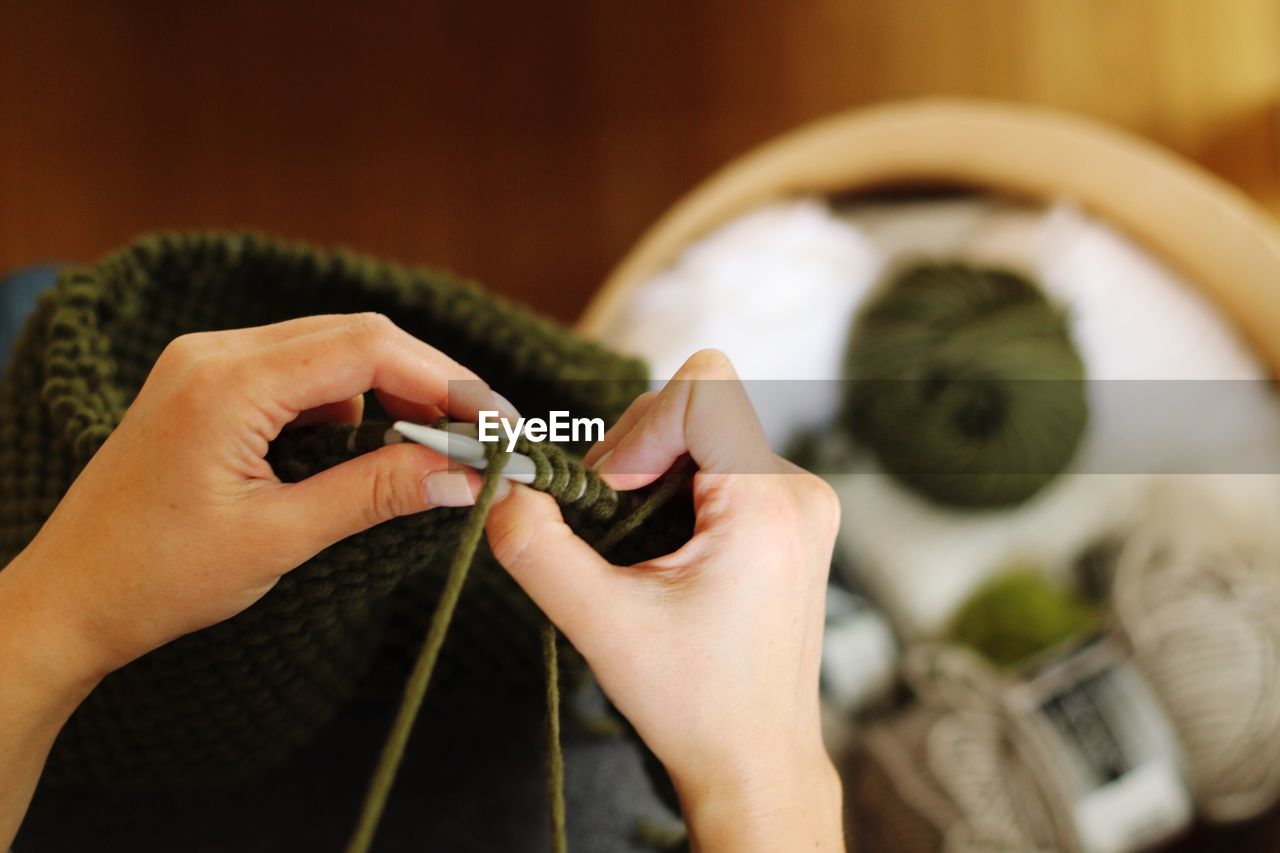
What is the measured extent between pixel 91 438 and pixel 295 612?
164mm

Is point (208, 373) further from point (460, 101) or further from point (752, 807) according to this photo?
point (460, 101)

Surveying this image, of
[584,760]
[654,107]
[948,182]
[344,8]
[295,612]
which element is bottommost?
[584,760]

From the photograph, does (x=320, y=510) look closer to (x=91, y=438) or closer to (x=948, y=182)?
(x=91, y=438)

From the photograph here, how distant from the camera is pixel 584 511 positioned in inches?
18.8

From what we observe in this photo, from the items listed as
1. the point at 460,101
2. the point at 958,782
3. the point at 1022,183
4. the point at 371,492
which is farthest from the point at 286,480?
the point at 460,101

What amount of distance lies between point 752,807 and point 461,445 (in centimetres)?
24

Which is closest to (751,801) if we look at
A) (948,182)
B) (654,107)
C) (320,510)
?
(320,510)

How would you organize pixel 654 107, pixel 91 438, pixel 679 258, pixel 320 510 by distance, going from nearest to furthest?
Answer: 1. pixel 320 510
2. pixel 91 438
3. pixel 679 258
4. pixel 654 107

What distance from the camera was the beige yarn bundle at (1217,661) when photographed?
3.05ft

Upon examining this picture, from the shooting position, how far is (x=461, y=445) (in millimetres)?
418

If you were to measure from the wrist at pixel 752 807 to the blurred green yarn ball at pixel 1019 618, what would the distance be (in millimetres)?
638

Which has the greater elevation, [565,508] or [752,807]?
[565,508]

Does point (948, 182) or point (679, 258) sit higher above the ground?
point (948, 182)

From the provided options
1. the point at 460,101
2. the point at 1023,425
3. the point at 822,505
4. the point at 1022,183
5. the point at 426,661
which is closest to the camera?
the point at 426,661
